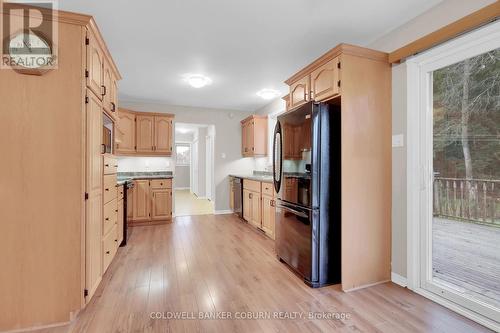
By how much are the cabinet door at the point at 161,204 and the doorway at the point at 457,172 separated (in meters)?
3.95

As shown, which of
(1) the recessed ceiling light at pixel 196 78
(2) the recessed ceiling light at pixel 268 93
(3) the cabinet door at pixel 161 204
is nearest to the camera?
(1) the recessed ceiling light at pixel 196 78

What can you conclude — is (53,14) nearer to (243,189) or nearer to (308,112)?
(308,112)

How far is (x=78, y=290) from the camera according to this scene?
1.70 meters

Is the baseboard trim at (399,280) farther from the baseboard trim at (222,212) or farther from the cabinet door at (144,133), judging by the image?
the cabinet door at (144,133)

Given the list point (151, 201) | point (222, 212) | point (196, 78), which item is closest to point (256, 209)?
point (222, 212)

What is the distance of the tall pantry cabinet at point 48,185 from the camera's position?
1.59 meters

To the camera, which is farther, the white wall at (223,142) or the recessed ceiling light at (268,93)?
the white wall at (223,142)

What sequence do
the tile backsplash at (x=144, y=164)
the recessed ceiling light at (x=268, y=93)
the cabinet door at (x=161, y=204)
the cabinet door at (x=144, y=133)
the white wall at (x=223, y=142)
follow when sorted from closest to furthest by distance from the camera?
the recessed ceiling light at (x=268, y=93), the cabinet door at (x=161, y=204), the cabinet door at (x=144, y=133), the tile backsplash at (x=144, y=164), the white wall at (x=223, y=142)

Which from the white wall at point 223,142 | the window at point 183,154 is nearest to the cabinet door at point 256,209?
the white wall at point 223,142

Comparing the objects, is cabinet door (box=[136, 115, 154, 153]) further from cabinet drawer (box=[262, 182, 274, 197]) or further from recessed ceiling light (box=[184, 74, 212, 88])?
cabinet drawer (box=[262, 182, 274, 197])

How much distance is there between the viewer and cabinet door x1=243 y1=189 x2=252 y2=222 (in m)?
4.45

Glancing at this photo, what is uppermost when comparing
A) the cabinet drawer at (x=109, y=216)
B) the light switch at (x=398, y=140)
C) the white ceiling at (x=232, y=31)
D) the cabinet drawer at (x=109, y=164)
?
the white ceiling at (x=232, y=31)

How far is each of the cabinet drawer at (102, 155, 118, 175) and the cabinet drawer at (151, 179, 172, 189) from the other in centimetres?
206

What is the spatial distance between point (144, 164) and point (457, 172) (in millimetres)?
5088
